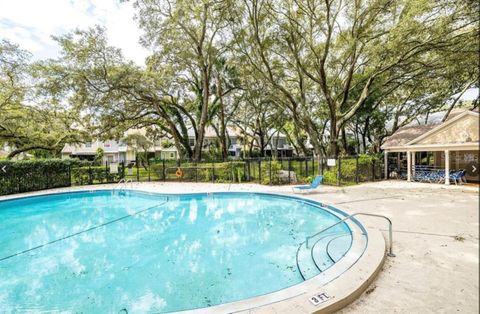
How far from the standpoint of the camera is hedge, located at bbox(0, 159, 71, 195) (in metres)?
12.6

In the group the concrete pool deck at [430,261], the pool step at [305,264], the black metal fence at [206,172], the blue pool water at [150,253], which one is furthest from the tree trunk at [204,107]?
the concrete pool deck at [430,261]

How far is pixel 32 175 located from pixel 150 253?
482 inches

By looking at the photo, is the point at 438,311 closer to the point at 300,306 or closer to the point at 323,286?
the point at 323,286

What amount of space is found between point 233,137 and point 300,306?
117 ft

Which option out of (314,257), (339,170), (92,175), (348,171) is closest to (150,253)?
(314,257)

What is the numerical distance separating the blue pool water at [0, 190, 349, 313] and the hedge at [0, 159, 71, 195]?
287 centimetres

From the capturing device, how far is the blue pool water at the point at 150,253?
4.12 metres

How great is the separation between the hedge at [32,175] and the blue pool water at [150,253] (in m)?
2.87

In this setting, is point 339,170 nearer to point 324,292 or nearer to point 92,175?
point 324,292

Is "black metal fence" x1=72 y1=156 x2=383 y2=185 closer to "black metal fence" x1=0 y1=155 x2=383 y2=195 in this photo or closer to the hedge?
"black metal fence" x1=0 y1=155 x2=383 y2=195

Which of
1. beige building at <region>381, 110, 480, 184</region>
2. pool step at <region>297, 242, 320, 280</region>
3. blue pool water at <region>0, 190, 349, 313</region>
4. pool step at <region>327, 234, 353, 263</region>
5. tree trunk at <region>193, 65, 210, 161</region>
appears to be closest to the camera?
beige building at <region>381, 110, 480, 184</region>

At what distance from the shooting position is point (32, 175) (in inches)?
531

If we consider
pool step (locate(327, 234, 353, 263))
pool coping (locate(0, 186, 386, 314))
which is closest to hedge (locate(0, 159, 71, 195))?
pool coping (locate(0, 186, 386, 314))

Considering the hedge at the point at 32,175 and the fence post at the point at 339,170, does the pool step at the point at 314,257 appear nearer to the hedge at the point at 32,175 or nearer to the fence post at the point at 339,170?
the fence post at the point at 339,170
